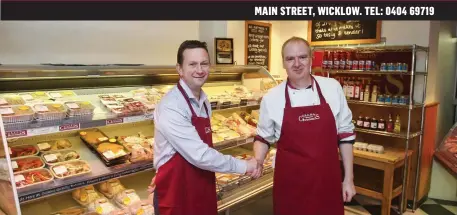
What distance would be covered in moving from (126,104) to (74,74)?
451mm

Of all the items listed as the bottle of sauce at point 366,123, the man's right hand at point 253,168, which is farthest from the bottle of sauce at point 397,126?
the man's right hand at point 253,168

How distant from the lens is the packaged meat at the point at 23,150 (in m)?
2.50

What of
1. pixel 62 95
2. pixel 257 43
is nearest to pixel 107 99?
pixel 62 95

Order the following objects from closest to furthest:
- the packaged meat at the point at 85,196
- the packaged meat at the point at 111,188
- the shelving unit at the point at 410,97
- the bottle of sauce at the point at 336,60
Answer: the packaged meat at the point at 85,196, the packaged meat at the point at 111,188, the shelving unit at the point at 410,97, the bottle of sauce at the point at 336,60

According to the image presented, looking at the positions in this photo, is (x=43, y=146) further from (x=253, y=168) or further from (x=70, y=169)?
(x=253, y=168)

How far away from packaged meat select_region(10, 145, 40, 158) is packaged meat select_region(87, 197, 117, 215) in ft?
1.85

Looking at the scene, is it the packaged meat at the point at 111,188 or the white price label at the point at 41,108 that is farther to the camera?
the packaged meat at the point at 111,188

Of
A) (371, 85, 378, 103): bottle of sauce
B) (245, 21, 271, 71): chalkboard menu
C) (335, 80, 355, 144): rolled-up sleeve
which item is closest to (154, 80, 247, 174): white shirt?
(335, 80, 355, 144): rolled-up sleeve

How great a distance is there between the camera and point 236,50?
15.7 feet

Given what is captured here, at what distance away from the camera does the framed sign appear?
3975 millimetres

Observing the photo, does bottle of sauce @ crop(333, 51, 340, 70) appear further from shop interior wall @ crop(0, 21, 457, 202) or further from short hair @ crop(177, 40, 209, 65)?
short hair @ crop(177, 40, 209, 65)

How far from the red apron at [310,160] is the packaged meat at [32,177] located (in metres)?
1.56

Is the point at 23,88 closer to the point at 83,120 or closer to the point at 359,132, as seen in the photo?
the point at 83,120

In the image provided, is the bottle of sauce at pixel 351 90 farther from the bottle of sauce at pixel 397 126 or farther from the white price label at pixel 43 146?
the white price label at pixel 43 146
